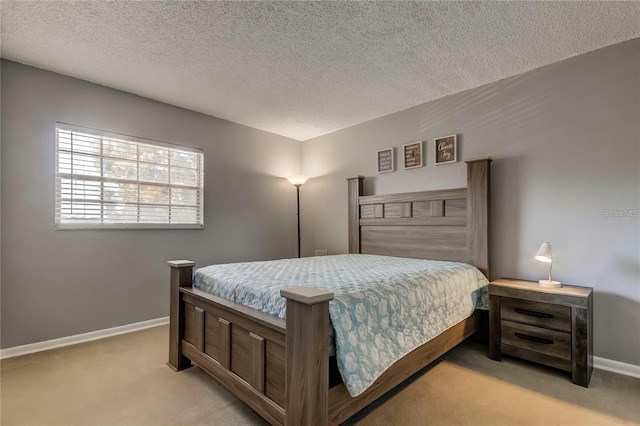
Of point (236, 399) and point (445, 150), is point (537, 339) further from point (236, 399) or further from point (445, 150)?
point (236, 399)

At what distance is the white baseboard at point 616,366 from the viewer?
2.22 m

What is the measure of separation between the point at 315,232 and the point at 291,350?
3.36m

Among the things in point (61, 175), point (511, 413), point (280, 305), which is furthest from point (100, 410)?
point (511, 413)

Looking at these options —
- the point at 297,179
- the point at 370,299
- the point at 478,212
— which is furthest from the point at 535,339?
the point at 297,179

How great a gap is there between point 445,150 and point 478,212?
80 centimetres

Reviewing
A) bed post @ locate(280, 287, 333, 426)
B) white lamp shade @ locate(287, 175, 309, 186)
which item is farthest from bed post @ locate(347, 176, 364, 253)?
bed post @ locate(280, 287, 333, 426)

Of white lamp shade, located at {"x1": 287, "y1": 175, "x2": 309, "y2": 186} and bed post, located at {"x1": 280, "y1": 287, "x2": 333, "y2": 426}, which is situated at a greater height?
white lamp shade, located at {"x1": 287, "y1": 175, "x2": 309, "y2": 186}

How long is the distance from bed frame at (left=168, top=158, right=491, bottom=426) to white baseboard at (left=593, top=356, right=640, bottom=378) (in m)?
0.85

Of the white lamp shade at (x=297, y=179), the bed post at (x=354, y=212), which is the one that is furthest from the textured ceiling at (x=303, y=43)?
the white lamp shade at (x=297, y=179)

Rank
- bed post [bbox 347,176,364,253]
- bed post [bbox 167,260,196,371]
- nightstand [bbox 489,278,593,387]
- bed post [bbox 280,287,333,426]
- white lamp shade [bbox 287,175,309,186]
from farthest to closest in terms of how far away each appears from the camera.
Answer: white lamp shade [bbox 287,175,309,186] → bed post [bbox 347,176,364,253] → bed post [bbox 167,260,196,371] → nightstand [bbox 489,278,593,387] → bed post [bbox 280,287,333,426]

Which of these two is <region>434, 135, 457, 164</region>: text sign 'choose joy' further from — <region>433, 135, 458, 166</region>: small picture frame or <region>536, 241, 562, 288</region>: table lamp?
<region>536, 241, 562, 288</region>: table lamp

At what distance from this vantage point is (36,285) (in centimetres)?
271

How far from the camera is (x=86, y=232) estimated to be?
2967mm

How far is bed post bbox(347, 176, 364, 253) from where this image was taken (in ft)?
13.0
